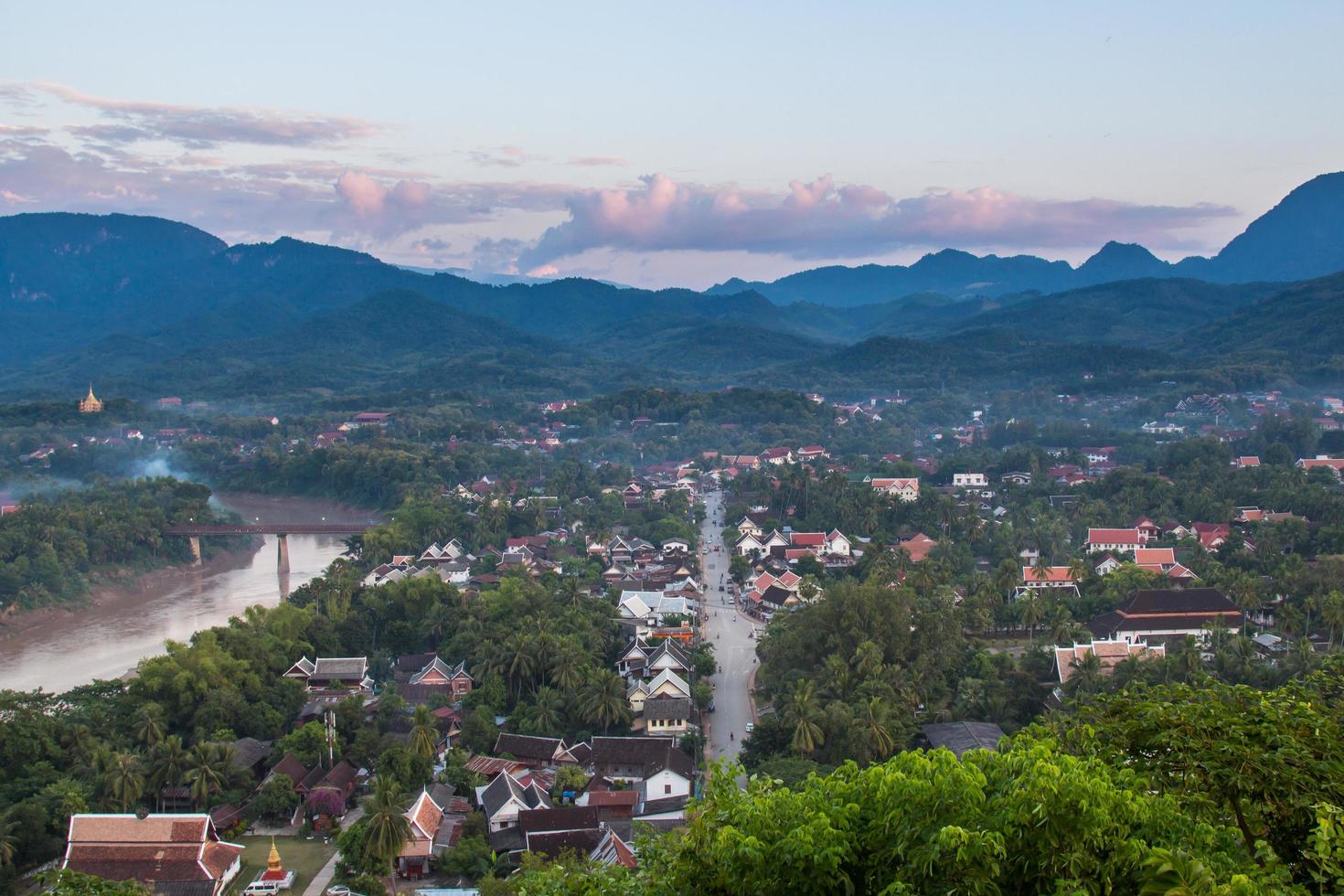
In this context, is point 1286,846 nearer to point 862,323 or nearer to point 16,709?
point 16,709

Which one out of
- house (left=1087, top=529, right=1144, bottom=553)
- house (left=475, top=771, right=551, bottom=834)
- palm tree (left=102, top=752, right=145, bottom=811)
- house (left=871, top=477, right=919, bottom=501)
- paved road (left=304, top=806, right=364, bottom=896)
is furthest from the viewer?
house (left=871, top=477, right=919, bottom=501)

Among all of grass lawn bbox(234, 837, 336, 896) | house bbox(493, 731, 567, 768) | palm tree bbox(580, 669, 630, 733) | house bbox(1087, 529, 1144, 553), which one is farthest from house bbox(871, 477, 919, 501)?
grass lawn bbox(234, 837, 336, 896)

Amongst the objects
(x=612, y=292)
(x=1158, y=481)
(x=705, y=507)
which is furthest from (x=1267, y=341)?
(x=612, y=292)

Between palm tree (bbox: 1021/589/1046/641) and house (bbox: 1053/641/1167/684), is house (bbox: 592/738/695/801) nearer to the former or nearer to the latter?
house (bbox: 1053/641/1167/684)

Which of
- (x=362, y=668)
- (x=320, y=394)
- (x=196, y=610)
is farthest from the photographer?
(x=320, y=394)

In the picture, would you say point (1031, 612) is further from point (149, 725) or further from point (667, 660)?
point (149, 725)

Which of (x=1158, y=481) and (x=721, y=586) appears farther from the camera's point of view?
(x=1158, y=481)

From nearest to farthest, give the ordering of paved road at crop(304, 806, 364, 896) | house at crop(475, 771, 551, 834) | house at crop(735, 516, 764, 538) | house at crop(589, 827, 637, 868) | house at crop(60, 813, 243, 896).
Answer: house at crop(589, 827, 637, 868) < house at crop(60, 813, 243, 896) < paved road at crop(304, 806, 364, 896) < house at crop(475, 771, 551, 834) < house at crop(735, 516, 764, 538)
